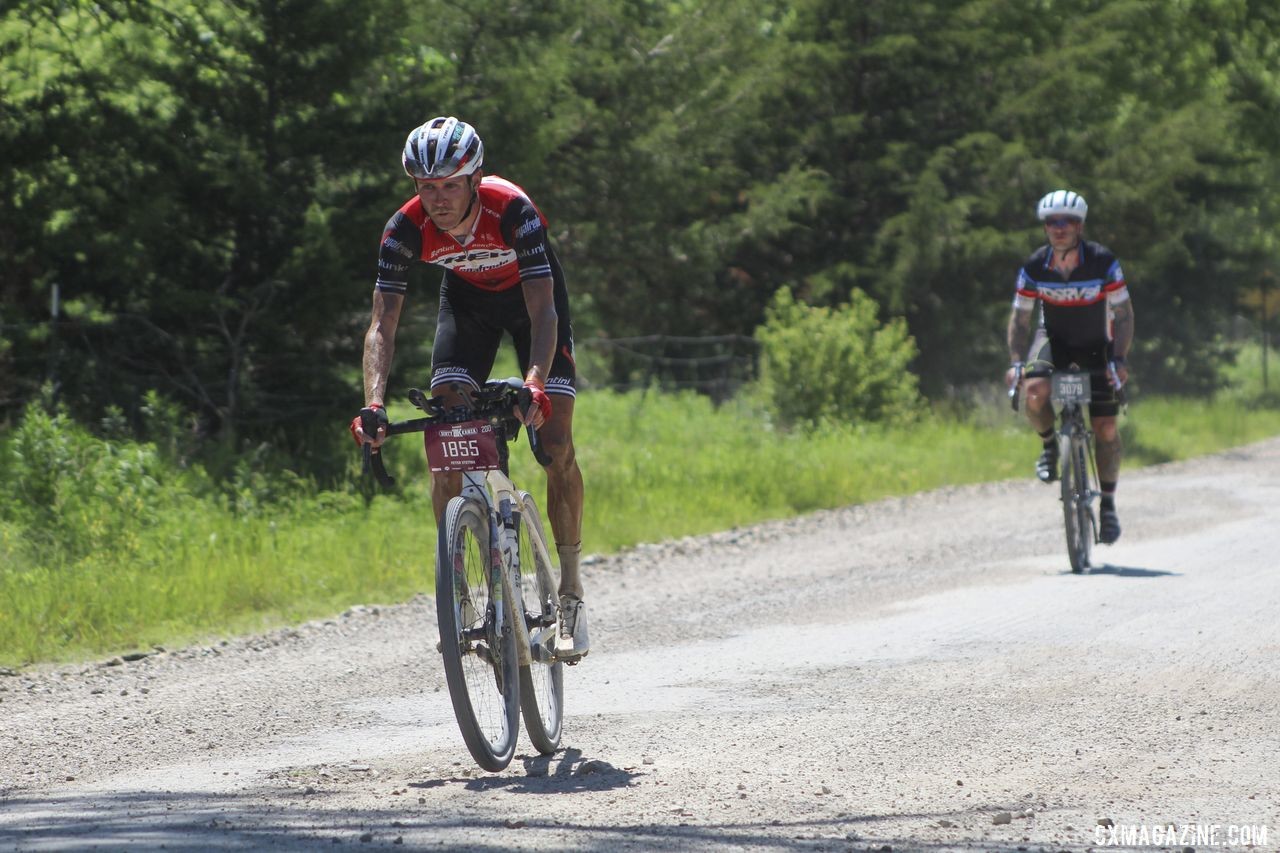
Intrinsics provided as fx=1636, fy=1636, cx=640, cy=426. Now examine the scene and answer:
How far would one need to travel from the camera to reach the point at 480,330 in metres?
6.15

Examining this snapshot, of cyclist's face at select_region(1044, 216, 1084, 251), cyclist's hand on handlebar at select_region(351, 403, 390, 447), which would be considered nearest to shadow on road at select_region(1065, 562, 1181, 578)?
cyclist's face at select_region(1044, 216, 1084, 251)

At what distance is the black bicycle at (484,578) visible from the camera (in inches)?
203

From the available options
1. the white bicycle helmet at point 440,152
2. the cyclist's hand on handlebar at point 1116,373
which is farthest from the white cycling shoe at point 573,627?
the cyclist's hand on handlebar at point 1116,373

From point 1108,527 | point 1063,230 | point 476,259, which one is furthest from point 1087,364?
point 476,259

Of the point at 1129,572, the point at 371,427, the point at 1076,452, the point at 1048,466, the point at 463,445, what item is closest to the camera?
the point at 371,427

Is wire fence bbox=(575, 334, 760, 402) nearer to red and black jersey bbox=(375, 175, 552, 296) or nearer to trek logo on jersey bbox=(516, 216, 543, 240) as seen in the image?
red and black jersey bbox=(375, 175, 552, 296)

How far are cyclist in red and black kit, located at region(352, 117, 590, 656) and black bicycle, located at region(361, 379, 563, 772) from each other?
0.12m

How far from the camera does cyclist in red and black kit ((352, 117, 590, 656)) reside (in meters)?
5.43

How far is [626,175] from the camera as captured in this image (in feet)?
75.8

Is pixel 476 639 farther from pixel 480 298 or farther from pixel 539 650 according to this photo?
pixel 480 298

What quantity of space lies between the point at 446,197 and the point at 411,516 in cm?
716

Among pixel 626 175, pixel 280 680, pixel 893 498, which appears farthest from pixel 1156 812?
pixel 626 175

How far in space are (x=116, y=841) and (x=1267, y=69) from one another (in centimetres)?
3532

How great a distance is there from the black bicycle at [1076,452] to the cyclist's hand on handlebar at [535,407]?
5740 millimetres
